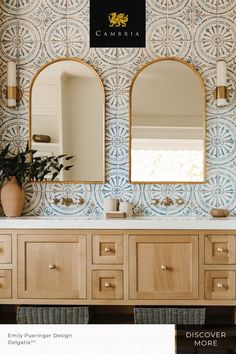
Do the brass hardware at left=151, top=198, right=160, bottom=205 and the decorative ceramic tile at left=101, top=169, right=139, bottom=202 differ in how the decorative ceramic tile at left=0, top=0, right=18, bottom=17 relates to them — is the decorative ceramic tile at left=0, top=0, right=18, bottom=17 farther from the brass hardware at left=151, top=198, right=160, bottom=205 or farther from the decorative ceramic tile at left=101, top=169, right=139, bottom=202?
the brass hardware at left=151, top=198, right=160, bottom=205

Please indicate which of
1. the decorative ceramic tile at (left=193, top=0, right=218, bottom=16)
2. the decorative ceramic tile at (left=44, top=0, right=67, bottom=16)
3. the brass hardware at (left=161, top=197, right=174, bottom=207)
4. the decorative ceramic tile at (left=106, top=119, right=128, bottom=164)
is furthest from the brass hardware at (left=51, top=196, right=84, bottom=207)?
the decorative ceramic tile at (left=193, top=0, right=218, bottom=16)

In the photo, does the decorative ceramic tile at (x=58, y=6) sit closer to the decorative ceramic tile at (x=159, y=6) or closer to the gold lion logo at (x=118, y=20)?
the gold lion logo at (x=118, y=20)

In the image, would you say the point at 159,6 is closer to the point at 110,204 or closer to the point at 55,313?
the point at 110,204

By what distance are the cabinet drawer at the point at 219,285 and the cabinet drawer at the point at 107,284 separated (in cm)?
57

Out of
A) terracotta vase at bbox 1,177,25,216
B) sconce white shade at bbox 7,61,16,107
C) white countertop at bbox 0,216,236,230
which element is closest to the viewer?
white countertop at bbox 0,216,236,230

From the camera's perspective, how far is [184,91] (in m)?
3.14

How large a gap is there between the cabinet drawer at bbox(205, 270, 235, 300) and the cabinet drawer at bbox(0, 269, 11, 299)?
131 centimetres

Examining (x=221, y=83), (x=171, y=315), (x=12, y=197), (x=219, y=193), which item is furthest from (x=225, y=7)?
(x=171, y=315)

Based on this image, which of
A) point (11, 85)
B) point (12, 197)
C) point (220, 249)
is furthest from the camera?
point (11, 85)

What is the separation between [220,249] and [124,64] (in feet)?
5.15

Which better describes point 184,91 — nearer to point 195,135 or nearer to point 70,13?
point 195,135

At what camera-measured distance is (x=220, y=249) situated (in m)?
2.66

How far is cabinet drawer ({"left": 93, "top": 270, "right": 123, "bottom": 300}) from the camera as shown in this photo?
8.81ft

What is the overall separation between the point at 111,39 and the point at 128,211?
1343 millimetres
